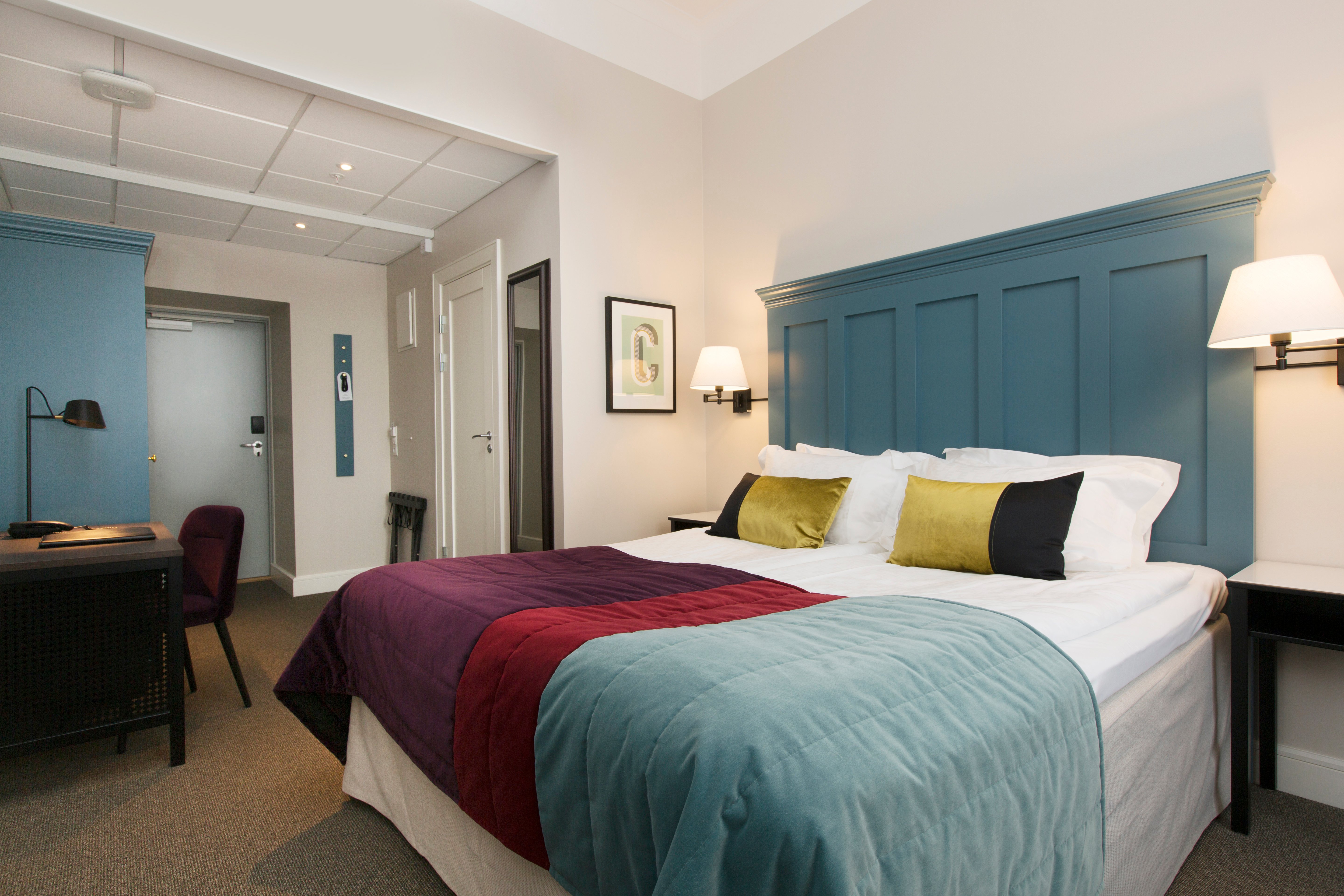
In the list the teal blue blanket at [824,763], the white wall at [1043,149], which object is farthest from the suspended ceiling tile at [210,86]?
the teal blue blanket at [824,763]

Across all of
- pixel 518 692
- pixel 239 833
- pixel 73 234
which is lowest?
pixel 239 833

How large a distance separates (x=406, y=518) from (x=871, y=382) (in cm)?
366

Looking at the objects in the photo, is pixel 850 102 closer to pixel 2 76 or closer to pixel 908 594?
pixel 908 594

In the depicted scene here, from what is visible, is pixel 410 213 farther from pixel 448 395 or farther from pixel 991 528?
pixel 991 528

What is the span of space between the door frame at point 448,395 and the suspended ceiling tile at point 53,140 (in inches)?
69.8

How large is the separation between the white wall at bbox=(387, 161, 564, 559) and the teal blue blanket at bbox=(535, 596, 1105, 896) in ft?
7.50

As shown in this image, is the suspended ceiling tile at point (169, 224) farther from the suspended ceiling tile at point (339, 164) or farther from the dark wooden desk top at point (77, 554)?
the dark wooden desk top at point (77, 554)

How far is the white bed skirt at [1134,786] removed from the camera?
1324 mm

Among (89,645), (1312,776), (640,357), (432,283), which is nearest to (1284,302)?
(1312,776)

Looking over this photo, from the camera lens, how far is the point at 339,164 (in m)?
3.39

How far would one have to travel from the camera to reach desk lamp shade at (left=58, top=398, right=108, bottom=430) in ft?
9.74

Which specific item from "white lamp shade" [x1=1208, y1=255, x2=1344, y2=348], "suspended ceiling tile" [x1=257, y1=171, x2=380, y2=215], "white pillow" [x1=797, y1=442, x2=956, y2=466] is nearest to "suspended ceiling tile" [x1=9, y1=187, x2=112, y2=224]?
"suspended ceiling tile" [x1=257, y1=171, x2=380, y2=215]

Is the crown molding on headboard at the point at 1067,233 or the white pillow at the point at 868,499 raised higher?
the crown molding on headboard at the point at 1067,233

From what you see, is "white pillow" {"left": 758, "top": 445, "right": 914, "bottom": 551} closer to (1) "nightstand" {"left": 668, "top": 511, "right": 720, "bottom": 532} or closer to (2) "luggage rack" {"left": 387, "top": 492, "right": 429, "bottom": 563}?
(1) "nightstand" {"left": 668, "top": 511, "right": 720, "bottom": 532}
